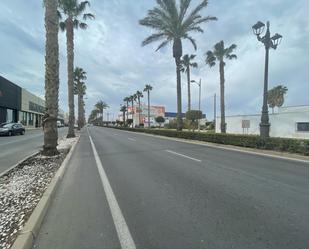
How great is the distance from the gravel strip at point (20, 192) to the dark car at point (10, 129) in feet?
95.9

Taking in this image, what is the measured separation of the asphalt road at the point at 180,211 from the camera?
478 cm

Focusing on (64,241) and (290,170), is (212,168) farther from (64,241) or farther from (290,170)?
(64,241)

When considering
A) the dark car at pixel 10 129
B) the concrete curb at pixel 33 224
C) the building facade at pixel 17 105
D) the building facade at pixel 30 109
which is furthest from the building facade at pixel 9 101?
the concrete curb at pixel 33 224

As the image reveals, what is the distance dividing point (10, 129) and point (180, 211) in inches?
1555

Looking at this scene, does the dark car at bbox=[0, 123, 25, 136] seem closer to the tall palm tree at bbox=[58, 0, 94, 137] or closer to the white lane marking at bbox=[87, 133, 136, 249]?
the tall palm tree at bbox=[58, 0, 94, 137]

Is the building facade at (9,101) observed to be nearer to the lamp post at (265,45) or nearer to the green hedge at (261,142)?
the green hedge at (261,142)

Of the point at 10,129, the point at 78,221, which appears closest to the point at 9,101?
the point at 10,129

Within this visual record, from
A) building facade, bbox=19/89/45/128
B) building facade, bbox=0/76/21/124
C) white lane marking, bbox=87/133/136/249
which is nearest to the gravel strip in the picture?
white lane marking, bbox=87/133/136/249

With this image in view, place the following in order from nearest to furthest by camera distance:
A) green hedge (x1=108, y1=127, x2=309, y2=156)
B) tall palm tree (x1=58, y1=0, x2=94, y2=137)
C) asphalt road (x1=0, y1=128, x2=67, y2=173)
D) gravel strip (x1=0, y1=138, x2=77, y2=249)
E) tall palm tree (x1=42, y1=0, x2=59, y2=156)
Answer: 1. gravel strip (x1=0, y1=138, x2=77, y2=249)
2. asphalt road (x1=0, y1=128, x2=67, y2=173)
3. tall palm tree (x1=42, y1=0, x2=59, y2=156)
4. green hedge (x1=108, y1=127, x2=309, y2=156)
5. tall palm tree (x1=58, y1=0, x2=94, y2=137)

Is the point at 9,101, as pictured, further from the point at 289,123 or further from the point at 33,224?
the point at 33,224

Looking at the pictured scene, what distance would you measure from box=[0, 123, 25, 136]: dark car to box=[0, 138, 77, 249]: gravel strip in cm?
2923

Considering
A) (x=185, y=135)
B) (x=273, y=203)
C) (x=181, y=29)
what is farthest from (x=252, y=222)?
(x=181, y=29)

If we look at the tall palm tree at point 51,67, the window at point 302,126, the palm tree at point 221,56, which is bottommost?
the window at point 302,126

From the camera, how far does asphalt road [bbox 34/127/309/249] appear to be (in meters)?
4.78
